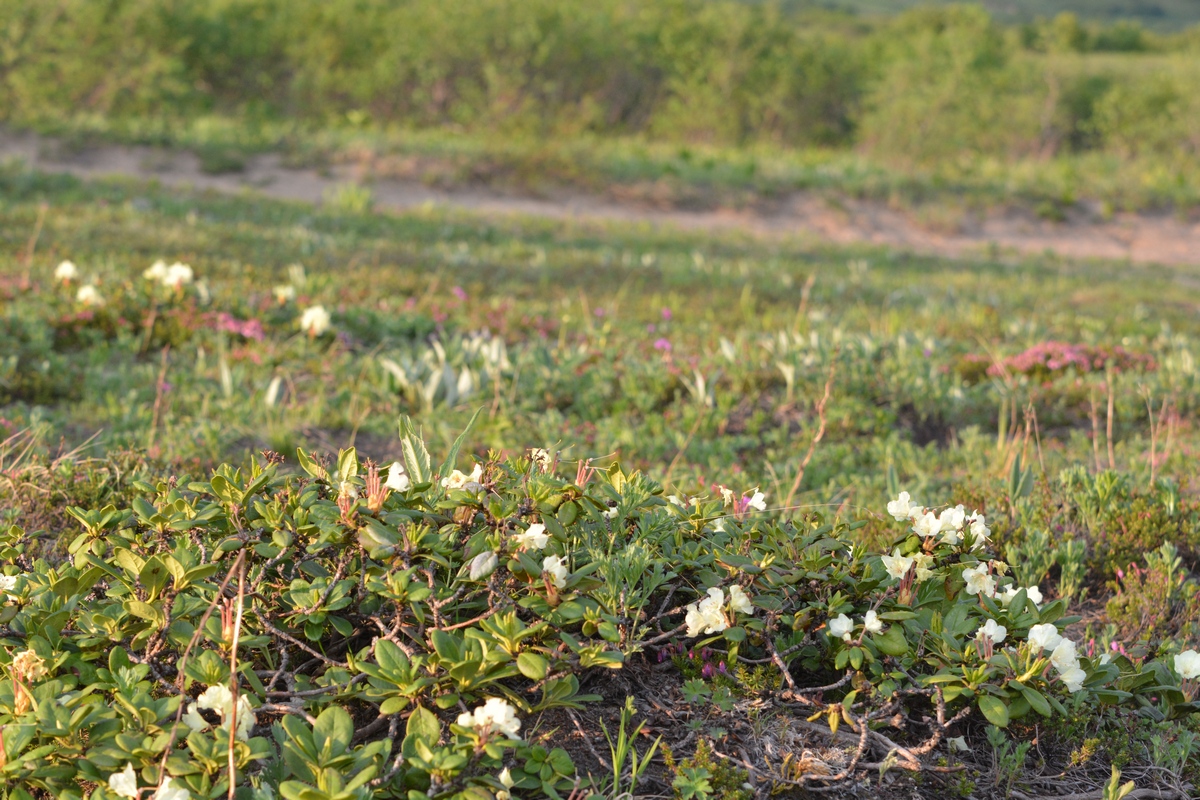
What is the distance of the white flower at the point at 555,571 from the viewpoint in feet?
6.48

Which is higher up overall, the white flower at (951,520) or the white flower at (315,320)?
the white flower at (951,520)

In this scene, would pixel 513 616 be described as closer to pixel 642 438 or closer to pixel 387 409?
pixel 642 438

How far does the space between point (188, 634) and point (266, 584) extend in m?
0.21

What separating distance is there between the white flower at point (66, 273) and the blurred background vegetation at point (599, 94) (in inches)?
334

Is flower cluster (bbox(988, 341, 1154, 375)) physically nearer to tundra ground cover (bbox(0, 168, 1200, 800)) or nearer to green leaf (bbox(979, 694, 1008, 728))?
tundra ground cover (bbox(0, 168, 1200, 800))

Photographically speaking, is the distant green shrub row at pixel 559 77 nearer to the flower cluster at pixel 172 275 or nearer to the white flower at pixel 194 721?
the flower cluster at pixel 172 275

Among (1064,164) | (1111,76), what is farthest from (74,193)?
(1111,76)

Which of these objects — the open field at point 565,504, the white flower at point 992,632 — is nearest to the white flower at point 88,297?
the open field at point 565,504

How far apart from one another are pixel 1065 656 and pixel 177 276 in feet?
17.4

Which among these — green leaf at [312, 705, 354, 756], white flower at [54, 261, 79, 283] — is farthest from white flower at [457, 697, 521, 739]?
white flower at [54, 261, 79, 283]

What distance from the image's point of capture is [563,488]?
2215 mm

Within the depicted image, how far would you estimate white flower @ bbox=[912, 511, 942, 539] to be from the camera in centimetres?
233

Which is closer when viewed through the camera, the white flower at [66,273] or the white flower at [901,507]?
the white flower at [901,507]

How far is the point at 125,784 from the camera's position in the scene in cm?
162
